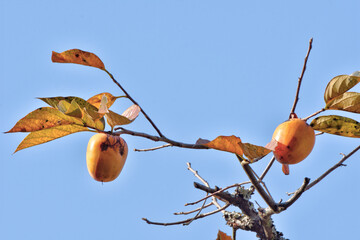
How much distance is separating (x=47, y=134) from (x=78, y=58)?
0.23 m

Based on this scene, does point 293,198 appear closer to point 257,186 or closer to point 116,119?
point 257,186

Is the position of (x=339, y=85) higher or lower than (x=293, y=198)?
higher

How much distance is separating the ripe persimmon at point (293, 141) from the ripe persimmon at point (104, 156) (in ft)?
1.48

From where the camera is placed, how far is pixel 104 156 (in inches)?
46.4

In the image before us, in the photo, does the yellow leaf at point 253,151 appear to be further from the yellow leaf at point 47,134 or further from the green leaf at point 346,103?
the yellow leaf at point 47,134

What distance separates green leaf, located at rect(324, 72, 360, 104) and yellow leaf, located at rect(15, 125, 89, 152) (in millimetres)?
645

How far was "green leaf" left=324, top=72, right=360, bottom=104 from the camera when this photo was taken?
1052mm

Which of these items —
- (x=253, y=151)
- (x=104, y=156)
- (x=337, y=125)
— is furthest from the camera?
(x=104, y=156)

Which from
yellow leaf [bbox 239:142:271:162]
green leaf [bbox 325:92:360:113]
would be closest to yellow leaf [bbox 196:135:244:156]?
yellow leaf [bbox 239:142:271:162]

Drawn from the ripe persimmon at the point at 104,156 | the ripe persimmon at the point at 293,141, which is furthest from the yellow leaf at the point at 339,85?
the ripe persimmon at the point at 104,156

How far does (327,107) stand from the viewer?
3.60ft

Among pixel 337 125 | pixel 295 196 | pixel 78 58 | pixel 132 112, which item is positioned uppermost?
pixel 78 58

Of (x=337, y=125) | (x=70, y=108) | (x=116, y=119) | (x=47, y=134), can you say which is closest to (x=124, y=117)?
(x=116, y=119)

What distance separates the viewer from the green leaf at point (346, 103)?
1070 mm
